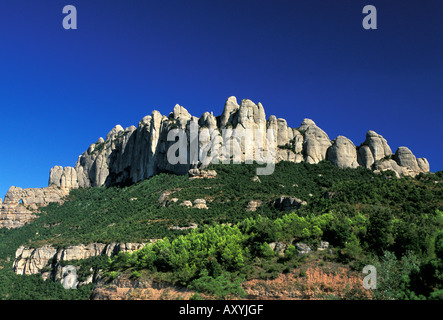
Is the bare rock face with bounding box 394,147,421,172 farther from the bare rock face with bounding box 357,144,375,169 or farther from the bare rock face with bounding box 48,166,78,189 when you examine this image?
the bare rock face with bounding box 48,166,78,189

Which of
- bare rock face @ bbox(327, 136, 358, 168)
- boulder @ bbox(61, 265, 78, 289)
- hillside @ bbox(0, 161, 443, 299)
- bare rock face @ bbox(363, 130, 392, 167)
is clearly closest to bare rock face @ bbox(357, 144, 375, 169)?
bare rock face @ bbox(363, 130, 392, 167)

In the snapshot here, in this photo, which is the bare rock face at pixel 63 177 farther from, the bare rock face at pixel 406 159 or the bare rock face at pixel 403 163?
the bare rock face at pixel 406 159

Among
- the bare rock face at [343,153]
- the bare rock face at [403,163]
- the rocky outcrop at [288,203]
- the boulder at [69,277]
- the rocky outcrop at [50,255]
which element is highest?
the bare rock face at [343,153]

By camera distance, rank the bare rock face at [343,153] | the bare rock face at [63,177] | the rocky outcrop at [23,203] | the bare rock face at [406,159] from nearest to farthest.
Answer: the bare rock face at [406,159], the bare rock face at [343,153], the rocky outcrop at [23,203], the bare rock face at [63,177]

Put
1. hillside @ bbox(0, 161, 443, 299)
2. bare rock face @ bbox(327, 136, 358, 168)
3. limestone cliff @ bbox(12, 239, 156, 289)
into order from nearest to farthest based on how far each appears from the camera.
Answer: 1. hillside @ bbox(0, 161, 443, 299)
2. limestone cliff @ bbox(12, 239, 156, 289)
3. bare rock face @ bbox(327, 136, 358, 168)

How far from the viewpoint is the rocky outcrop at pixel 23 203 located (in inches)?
3396

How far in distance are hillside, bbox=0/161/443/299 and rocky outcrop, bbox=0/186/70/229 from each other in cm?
324

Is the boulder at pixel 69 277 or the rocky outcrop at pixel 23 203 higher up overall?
the rocky outcrop at pixel 23 203

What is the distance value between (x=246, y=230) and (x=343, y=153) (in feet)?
190

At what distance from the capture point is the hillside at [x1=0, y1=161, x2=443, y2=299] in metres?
25.8

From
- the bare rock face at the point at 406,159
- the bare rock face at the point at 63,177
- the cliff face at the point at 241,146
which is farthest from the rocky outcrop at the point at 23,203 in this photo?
the bare rock face at the point at 406,159

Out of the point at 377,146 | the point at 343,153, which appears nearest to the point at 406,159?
the point at 377,146

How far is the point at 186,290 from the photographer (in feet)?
82.5
